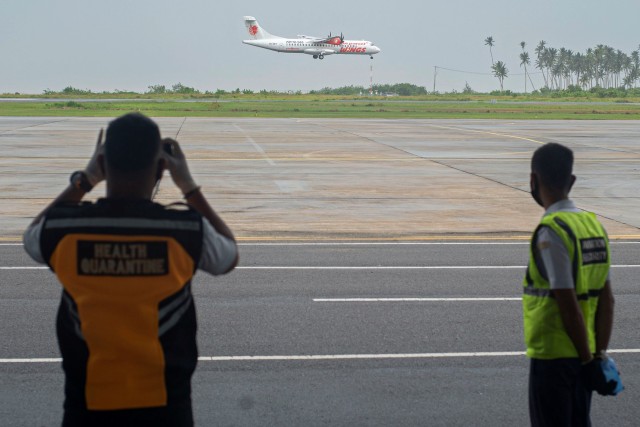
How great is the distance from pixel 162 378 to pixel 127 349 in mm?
182

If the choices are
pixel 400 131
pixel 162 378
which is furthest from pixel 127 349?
pixel 400 131

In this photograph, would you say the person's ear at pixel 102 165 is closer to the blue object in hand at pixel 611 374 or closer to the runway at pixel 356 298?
the blue object in hand at pixel 611 374

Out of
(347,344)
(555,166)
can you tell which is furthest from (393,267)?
(555,166)

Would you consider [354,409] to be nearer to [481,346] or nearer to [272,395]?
[272,395]

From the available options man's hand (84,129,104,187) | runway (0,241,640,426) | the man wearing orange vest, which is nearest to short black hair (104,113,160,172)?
the man wearing orange vest

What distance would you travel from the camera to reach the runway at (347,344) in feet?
23.0

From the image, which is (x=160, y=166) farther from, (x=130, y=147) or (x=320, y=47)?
(x=320, y=47)

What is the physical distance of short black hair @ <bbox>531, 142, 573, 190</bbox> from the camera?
4.68 m

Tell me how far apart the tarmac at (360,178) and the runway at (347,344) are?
3720mm

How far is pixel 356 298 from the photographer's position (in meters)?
11.0

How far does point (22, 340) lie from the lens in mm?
8820

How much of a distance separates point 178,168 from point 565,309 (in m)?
1.98

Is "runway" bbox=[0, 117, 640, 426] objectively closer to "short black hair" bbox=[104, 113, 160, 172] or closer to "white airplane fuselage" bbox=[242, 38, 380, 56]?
"short black hair" bbox=[104, 113, 160, 172]

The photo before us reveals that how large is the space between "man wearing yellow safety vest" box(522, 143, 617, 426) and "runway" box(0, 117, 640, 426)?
2333 mm
